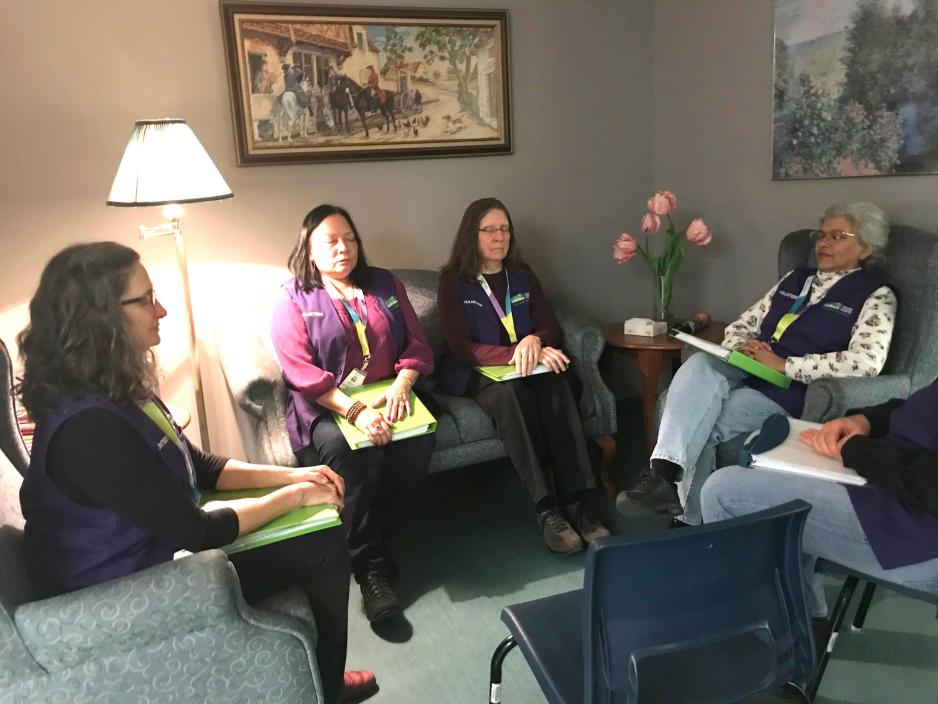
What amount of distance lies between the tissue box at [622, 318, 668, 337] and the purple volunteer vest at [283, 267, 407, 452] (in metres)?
1.13

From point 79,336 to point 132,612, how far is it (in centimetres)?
50

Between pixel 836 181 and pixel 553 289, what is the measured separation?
135 centimetres

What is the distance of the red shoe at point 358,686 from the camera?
1.95 meters

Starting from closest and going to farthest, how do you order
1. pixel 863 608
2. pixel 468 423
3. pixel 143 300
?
pixel 143 300 < pixel 863 608 < pixel 468 423

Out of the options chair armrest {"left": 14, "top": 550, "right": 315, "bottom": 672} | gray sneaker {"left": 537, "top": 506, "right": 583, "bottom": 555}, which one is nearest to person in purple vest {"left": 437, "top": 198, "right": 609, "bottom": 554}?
gray sneaker {"left": 537, "top": 506, "right": 583, "bottom": 555}

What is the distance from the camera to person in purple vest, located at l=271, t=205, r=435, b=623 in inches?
95.2

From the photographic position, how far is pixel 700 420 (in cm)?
249

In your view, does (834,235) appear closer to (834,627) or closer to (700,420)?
(700,420)

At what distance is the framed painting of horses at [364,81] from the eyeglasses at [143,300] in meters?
1.64

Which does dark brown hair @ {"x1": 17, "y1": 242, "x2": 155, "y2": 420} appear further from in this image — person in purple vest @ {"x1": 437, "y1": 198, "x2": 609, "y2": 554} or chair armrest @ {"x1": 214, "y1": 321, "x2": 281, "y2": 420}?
person in purple vest @ {"x1": 437, "y1": 198, "x2": 609, "y2": 554}

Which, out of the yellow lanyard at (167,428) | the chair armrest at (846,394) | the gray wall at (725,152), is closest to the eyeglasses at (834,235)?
the gray wall at (725,152)

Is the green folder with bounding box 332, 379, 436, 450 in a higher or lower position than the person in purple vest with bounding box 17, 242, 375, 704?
lower

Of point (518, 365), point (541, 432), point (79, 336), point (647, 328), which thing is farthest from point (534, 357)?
point (79, 336)

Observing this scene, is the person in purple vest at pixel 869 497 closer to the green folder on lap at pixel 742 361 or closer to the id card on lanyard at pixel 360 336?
the green folder on lap at pixel 742 361
